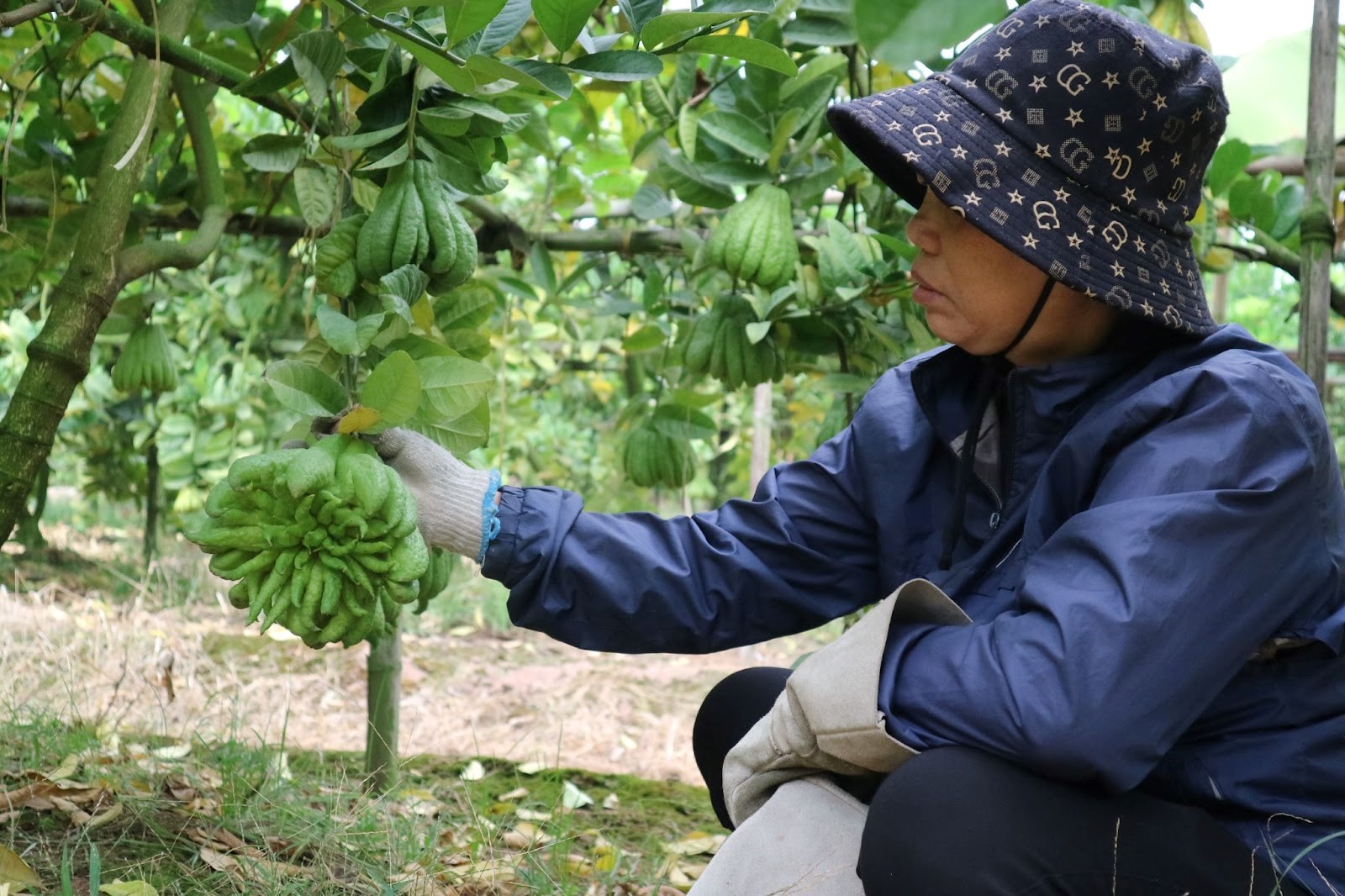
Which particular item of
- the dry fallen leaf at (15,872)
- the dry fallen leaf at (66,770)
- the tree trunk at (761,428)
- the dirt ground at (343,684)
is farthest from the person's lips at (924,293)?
the tree trunk at (761,428)

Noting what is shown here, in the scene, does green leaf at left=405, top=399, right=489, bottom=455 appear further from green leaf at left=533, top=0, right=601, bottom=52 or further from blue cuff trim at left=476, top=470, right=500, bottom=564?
green leaf at left=533, top=0, right=601, bottom=52

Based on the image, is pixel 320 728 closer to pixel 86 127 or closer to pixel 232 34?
pixel 86 127

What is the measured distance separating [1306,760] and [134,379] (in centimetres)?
179

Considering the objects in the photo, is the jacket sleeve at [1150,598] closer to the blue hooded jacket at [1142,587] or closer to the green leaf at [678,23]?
the blue hooded jacket at [1142,587]

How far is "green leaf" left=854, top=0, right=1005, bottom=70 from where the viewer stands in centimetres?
163

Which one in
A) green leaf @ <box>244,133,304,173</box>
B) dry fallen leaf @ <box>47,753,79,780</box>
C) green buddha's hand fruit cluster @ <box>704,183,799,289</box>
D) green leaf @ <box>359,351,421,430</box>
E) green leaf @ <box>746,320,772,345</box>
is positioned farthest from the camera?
green leaf @ <box>746,320,772,345</box>

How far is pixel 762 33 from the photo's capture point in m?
1.79

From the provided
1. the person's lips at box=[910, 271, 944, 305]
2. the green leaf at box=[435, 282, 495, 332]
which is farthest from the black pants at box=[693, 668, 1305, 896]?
the green leaf at box=[435, 282, 495, 332]

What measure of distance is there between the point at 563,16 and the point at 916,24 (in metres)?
0.64

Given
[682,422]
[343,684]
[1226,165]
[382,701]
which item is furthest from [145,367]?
[343,684]

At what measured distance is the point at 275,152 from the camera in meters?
1.55

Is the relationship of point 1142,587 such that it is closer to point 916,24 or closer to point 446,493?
point 446,493

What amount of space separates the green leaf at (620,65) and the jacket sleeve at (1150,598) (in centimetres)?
56

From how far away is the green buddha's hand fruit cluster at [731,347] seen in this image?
202 centimetres
